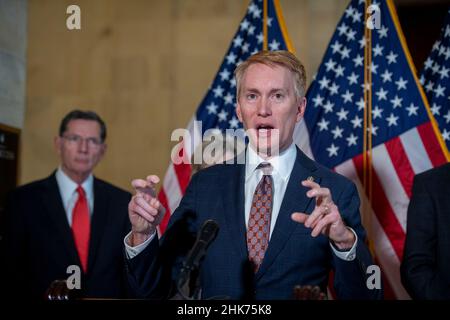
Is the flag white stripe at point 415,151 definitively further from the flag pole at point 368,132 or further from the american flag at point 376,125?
the flag pole at point 368,132

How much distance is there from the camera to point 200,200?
6.57 ft

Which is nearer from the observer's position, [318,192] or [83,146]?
[318,192]

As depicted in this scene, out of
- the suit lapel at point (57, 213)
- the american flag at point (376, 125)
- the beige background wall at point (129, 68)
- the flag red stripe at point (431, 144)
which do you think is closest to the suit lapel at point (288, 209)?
the american flag at point (376, 125)

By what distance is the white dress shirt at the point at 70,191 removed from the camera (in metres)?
3.59

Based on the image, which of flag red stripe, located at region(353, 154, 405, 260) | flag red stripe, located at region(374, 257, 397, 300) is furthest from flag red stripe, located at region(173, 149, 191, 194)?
flag red stripe, located at region(374, 257, 397, 300)

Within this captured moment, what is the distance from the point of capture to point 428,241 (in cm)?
239

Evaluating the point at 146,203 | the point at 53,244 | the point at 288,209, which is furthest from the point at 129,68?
the point at 146,203

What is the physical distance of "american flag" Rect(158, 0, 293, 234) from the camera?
3.78 meters

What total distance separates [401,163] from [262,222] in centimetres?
184

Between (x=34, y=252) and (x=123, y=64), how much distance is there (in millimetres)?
1749

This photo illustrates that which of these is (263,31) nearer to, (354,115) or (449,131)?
(354,115)

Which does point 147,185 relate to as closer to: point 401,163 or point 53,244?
point 53,244

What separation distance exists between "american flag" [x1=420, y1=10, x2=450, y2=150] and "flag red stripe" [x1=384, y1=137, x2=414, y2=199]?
1.02ft

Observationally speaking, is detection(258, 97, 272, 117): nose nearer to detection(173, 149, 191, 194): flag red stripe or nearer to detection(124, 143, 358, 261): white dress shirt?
detection(124, 143, 358, 261): white dress shirt
